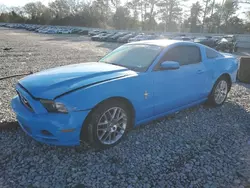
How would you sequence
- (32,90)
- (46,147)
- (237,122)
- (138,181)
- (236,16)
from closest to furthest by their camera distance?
(138,181) < (32,90) < (46,147) < (237,122) < (236,16)

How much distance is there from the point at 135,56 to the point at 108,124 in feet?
4.52

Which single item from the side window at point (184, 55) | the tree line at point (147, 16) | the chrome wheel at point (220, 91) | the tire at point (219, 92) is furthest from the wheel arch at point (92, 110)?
the tree line at point (147, 16)

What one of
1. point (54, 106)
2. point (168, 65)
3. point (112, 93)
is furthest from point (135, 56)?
point (54, 106)

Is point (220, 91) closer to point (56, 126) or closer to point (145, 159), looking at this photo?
point (145, 159)

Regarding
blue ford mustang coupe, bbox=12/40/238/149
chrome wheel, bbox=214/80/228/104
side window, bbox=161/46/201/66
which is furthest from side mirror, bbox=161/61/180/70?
chrome wheel, bbox=214/80/228/104

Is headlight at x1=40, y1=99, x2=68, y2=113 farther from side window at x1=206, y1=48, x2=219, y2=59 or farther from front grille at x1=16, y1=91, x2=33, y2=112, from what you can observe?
side window at x1=206, y1=48, x2=219, y2=59

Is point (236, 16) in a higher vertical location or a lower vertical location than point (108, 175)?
higher

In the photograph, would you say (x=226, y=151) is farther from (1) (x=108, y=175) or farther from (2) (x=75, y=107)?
(2) (x=75, y=107)

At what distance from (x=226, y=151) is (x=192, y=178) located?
0.92 m

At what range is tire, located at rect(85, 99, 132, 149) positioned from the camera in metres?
2.85

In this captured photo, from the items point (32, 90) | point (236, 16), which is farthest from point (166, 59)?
point (236, 16)

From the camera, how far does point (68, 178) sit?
2539mm

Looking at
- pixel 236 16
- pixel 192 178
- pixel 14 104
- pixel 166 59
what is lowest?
pixel 192 178

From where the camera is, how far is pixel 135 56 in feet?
12.5
